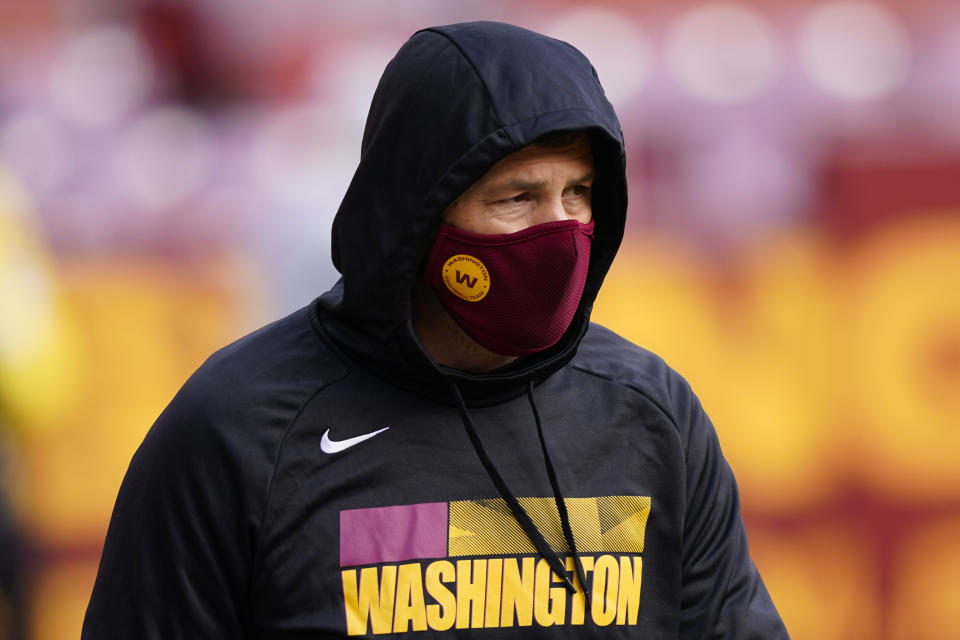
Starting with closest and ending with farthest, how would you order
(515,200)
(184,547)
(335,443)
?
(184,547), (335,443), (515,200)

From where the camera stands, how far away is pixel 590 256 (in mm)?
2275

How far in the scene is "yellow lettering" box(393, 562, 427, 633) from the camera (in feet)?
6.20

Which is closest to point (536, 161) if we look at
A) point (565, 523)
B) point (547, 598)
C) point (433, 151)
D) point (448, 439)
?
point (433, 151)

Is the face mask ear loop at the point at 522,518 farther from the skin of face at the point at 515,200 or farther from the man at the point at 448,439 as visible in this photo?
the skin of face at the point at 515,200

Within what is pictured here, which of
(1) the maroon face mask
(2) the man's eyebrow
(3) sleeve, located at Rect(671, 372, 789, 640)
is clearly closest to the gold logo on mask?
(1) the maroon face mask

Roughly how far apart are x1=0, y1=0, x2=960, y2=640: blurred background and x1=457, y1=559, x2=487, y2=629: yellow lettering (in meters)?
3.16

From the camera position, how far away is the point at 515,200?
6.66 ft

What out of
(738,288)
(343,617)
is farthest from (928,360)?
(343,617)

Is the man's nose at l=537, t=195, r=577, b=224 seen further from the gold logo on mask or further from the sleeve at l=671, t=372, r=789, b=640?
the sleeve at l=671, t=372, r=789, b=640

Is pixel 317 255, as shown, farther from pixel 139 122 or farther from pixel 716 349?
pixel 716 349

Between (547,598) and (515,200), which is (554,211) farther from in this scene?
(547,598)

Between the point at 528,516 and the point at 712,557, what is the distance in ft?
1.12

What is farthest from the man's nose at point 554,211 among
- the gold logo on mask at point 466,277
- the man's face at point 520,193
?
the gold logo on mask at point 466,277

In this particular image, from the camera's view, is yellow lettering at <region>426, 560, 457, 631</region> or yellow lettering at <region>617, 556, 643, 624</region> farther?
yellow lettering at <region>617, 556, 643, 624</region>
